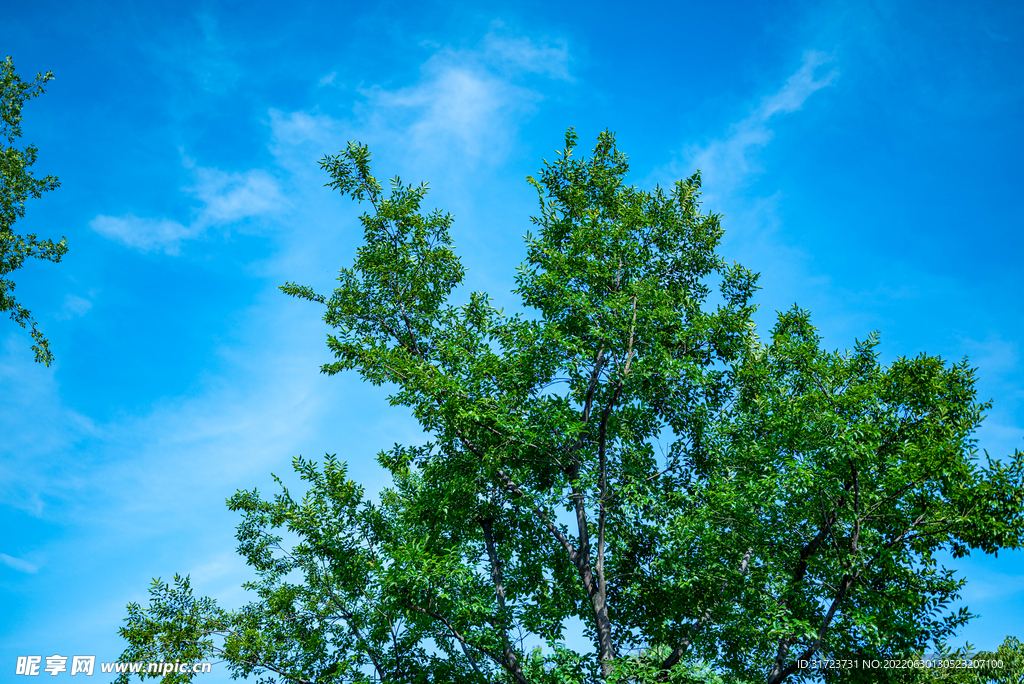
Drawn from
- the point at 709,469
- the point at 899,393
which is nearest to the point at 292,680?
the point at 709,469

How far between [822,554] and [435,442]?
9.57 m

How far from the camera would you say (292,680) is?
1471 centimetres

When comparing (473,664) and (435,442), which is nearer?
(473,664)

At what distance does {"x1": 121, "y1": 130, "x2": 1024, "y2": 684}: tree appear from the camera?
11531 millimetres

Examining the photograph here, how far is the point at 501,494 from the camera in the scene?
16.1 m

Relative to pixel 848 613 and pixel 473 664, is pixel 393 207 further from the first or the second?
pixel 848 613

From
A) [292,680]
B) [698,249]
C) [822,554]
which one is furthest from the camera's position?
[698,249]

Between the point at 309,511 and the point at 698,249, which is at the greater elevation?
the point at 698,249

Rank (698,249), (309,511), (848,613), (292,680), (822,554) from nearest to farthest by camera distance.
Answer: (848,613), (822,554), (292,680), (309,511), (698,249)

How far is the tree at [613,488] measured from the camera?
37.8ft

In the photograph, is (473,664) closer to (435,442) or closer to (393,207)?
(435,442)

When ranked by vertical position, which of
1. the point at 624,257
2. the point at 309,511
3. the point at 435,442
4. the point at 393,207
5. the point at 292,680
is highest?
the point at 393,207

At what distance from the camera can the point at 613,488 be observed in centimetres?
1462

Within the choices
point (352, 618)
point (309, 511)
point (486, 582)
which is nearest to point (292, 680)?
point (352, 618)
